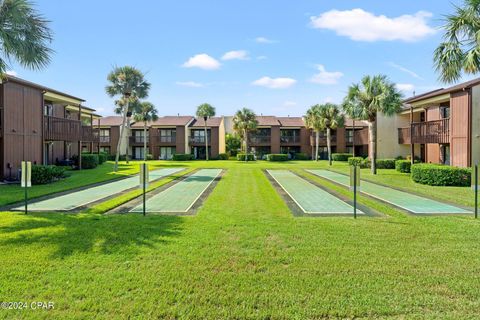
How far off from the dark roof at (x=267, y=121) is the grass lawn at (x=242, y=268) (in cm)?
5046

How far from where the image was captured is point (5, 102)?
19.3m

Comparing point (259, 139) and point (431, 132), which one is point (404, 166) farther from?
point (259, 139)

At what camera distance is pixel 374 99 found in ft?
85.6

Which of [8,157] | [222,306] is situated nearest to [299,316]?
[222,306]

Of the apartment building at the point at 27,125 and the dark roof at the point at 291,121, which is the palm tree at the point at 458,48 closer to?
the apartment building at the point at 27,125

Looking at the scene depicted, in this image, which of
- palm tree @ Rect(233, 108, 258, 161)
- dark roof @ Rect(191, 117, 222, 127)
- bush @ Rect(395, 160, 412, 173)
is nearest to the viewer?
bush @ Rect(395, 160, 412, 173)

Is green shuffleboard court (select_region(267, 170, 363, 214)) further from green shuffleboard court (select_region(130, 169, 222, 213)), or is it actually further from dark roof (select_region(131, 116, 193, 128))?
dark roof (select_region(131, 116, 193, 128))

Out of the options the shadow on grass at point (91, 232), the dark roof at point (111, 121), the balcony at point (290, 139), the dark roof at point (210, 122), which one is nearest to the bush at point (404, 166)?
the shadow on grass at point (91, 232)

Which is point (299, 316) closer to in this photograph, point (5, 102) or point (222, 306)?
point (222, 306)

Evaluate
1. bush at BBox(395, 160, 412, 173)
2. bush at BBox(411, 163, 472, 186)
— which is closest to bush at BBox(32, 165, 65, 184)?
bush at BBox(411, 163, 472, 186)

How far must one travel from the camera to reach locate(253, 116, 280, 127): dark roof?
58947mm

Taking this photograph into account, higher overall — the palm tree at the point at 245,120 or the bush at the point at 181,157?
the palm tree at the point at 245,120

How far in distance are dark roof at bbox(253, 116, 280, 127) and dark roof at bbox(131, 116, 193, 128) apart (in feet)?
40.3

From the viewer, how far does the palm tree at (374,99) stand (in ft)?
84.4
